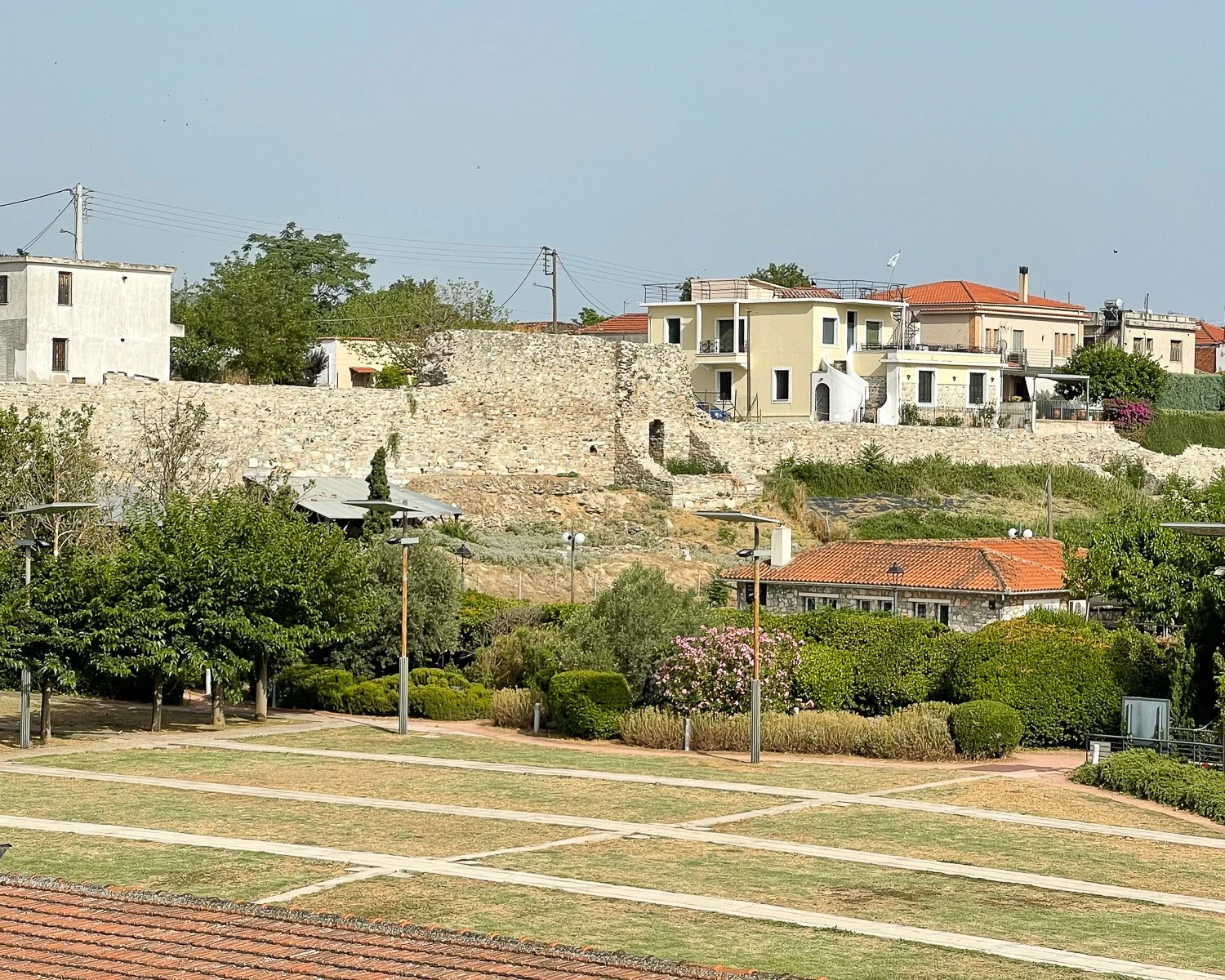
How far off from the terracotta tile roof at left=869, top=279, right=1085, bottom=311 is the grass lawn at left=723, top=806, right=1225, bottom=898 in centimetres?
5208

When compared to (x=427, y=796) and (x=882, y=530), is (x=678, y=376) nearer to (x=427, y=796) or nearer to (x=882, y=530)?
(x=882, y=530)

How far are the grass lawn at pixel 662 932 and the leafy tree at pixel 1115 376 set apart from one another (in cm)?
5698

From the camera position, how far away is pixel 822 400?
202 ft

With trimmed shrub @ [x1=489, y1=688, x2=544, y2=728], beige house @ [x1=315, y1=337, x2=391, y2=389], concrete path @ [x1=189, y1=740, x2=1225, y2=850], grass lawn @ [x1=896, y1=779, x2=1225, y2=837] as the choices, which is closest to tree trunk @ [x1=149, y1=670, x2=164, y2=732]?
concrete path @ [x1=189, y1=740, x2=1225, y2=850]

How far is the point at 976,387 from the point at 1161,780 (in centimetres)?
4234

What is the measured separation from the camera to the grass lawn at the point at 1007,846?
18.5m

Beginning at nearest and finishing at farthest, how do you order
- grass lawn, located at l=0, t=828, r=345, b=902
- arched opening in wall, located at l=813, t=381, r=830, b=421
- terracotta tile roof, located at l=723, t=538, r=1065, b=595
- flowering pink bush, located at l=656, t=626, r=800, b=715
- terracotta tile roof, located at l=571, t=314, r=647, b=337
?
1. grass lawn, located at l=0, t=828, r=345, b=902
2. flowering pink bush, located at l=656, t=626, r=800, b=715
3. terracotta tile roof, located at l=723, t=538, r=1065, b=595
4. arched opening in wall, located at l=813, t=381, r=830, b=421
5. terracotta tile roof, located at l=571, t=314, r=647, b=337

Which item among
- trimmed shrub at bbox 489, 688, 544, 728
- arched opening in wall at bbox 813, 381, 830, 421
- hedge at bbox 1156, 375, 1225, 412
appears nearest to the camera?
trimmed shrub at bbox 489, 688, 544, 728

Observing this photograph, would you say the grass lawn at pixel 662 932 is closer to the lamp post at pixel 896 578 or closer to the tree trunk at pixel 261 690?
the tree trunk at pixel 261 690

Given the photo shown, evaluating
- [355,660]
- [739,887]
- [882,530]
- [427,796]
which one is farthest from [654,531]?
[739,887]

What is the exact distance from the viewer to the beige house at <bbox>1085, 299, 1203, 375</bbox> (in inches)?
3184

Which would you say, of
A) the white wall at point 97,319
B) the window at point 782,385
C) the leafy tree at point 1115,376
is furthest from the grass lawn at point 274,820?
the leafy tree at point 1115,376

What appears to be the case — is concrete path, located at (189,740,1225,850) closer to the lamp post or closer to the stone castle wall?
the lamp post

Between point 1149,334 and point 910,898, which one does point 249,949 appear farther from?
point 1149,334
